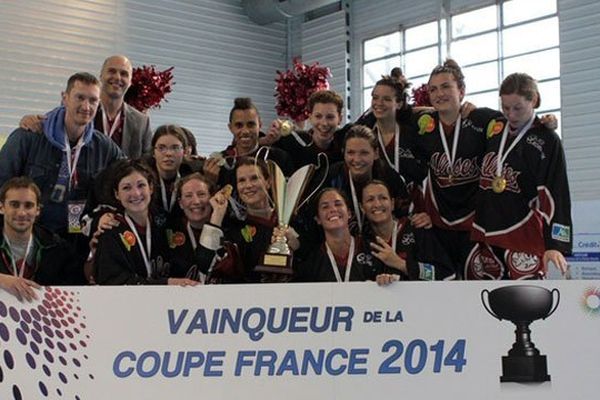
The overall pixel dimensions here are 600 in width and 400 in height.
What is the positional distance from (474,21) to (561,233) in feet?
23.9

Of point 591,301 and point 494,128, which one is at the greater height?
point 494,128

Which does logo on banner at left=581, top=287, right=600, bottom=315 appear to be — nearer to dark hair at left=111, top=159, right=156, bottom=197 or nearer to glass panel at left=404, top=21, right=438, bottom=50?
dark hair at left=111, top=159, right=156, bottom=197

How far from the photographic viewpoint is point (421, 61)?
11.2 metres

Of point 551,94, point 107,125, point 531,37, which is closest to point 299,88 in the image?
point 107,125

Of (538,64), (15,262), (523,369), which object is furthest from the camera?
(538,64)

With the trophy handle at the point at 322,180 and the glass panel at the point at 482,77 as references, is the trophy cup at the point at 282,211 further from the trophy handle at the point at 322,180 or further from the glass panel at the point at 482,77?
the glass panel at the point at 482,77

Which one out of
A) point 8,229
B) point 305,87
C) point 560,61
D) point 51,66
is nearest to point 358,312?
point 8,229

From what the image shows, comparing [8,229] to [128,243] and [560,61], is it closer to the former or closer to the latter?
[128,243]

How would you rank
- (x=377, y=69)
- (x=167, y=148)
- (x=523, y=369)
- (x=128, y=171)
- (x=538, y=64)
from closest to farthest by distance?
(x=523, y=369)
(x=128, y=171)
(x=167, y=148)
(x=538, y=64)
(x=377, y=69)

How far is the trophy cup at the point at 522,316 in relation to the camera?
3150mm

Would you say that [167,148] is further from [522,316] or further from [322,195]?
[522,316]

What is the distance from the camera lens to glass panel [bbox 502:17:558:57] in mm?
9648

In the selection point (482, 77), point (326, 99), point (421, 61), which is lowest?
point (326, 99)

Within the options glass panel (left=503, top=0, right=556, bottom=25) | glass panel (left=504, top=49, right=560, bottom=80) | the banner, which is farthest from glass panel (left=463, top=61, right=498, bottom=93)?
the banner
